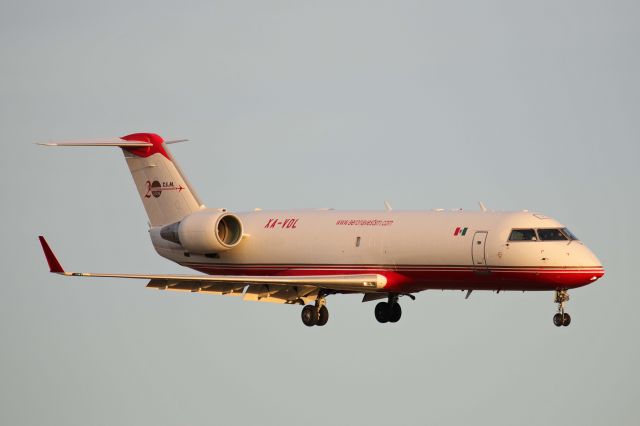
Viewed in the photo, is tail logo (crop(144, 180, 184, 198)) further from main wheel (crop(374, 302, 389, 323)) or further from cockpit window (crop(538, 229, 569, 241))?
cockpit window (crop(538, 229, 569, 241))

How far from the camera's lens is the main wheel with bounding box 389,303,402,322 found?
54.5 m

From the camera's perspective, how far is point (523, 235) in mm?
48156

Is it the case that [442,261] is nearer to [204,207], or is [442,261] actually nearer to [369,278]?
[369,278]

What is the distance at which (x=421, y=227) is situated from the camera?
50.2 meters

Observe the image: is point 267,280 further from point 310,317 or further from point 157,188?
point 157,188

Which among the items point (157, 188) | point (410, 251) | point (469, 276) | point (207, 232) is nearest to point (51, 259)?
point (207, 232)

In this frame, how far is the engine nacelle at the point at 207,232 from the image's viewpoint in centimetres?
5419

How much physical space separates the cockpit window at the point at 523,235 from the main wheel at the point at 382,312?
307 inches

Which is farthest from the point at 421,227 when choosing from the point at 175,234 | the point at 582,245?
the point at 175,234

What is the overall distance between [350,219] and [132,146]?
9606mm

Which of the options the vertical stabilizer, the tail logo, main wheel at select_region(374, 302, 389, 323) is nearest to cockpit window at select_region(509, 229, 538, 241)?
main wheel at select_region(374, 302, 389, 323)

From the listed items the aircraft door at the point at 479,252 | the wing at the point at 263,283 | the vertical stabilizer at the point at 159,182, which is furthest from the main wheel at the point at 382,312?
the vertical stabilizer at the point at 159,182

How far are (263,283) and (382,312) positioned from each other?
5724 mm

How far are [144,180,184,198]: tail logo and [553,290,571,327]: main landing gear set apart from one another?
16.1 metres
